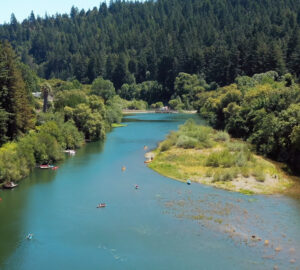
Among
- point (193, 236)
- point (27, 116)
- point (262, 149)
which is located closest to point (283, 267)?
point (193, 236)

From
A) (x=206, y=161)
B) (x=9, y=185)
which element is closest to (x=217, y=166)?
(x=206, y=161)

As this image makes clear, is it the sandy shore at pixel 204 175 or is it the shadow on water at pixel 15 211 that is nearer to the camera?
the shadow on water at pixel 15 211

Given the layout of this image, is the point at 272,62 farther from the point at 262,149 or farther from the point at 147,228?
the point at 147,228

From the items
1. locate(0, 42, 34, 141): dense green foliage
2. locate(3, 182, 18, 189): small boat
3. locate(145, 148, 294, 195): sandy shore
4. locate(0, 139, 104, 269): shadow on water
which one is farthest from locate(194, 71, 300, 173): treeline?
locate(0, 42, 34, 141): dense green foliage

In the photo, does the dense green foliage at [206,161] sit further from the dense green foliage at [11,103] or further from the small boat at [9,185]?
the dense green foliage at [11,103]

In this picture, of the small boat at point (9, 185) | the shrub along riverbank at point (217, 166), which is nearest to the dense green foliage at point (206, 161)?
the shrub along riverbank at point (217, 166)
